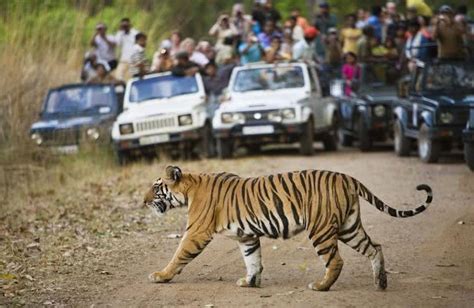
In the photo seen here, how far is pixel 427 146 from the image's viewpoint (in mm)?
19422

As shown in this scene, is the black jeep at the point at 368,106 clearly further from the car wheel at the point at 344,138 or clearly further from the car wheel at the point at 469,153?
the car wheel at the point at 469,153

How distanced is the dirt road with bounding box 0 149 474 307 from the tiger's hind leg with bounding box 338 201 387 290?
190 millimetres

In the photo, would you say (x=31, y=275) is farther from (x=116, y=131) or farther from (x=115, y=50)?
(x=115, y=50)

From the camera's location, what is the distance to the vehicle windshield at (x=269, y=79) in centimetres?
2272

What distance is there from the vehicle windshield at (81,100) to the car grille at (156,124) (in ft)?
4.24

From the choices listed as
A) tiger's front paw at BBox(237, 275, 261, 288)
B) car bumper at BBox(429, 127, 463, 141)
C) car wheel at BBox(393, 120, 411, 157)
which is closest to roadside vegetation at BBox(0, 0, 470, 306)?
tiger's front paw at BBox(237, 275, 261, 288)

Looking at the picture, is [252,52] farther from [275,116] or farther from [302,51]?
[275,116]

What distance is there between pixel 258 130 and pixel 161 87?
2.42 metres

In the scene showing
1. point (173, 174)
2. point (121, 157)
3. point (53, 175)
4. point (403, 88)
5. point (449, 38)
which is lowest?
point (121, 157)

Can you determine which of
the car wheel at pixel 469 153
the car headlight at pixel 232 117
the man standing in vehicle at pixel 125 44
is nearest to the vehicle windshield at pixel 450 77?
the car wheel at pixel 469 153

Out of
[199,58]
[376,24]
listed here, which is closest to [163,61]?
[199,58]

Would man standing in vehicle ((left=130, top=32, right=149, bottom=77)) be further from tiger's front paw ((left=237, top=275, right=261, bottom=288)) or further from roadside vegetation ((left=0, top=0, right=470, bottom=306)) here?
tiger's front paw ((left=237, top=275, right=261, bottom=288))

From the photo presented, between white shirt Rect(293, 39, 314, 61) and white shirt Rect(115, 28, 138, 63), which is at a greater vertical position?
white shirt Rect(115, 28, 138, 63)

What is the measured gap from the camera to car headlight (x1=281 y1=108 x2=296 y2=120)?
2178cm
